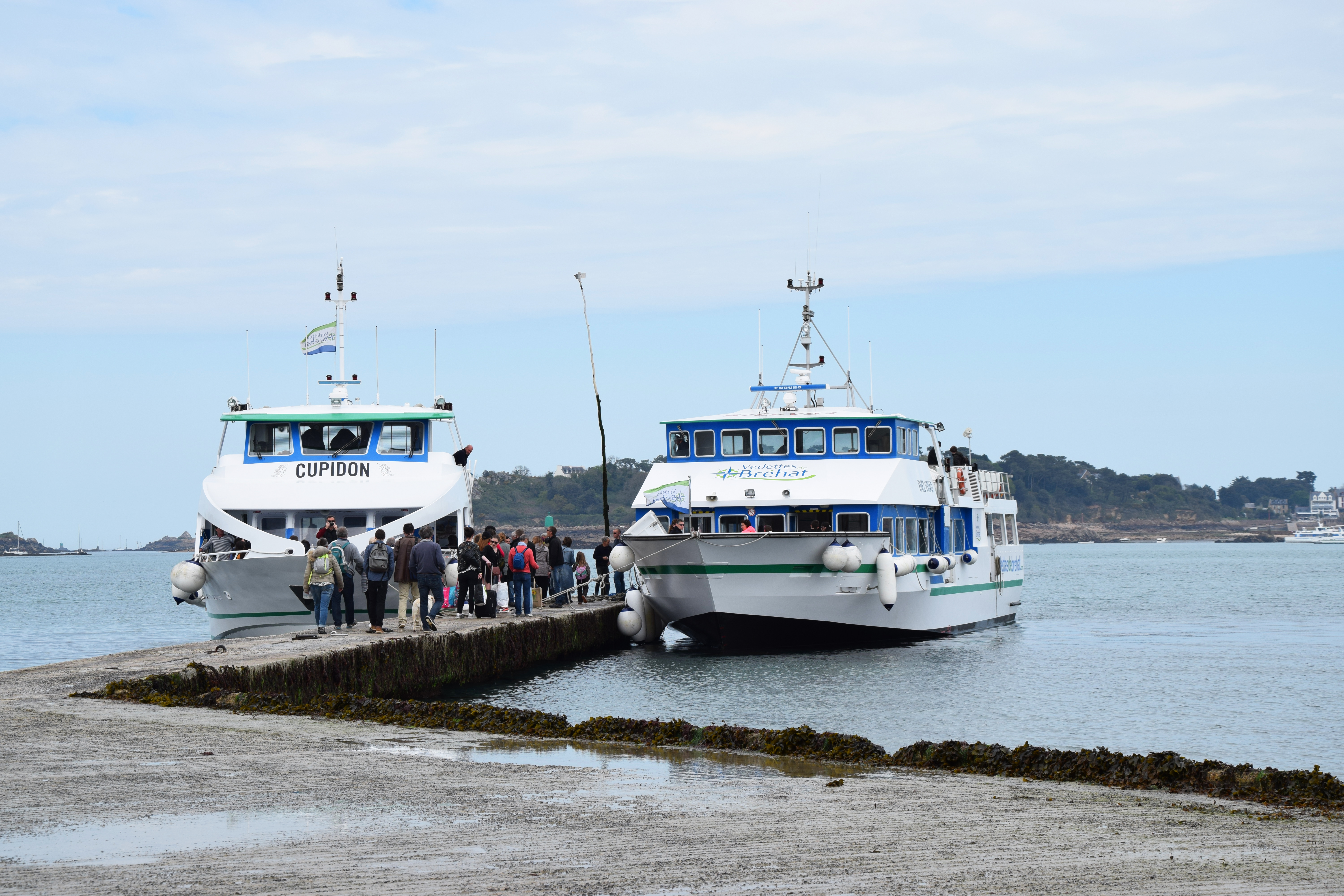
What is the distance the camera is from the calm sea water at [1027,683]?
59.7 feet

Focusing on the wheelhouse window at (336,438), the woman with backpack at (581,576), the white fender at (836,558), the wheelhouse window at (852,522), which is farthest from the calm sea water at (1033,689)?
the wheelhouse window at (336,438)

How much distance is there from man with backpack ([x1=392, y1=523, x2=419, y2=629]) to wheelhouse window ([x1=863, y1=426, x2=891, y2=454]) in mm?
9838

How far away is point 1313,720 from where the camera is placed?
65.3 ft

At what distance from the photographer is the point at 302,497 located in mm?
24828

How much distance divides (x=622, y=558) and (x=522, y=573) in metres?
2.48

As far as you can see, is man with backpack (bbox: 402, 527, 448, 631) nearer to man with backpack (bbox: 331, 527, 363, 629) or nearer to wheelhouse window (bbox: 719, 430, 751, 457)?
man with backpack (bbox: 331, 527, 363, 629)

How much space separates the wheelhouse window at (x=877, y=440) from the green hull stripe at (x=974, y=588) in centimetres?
312

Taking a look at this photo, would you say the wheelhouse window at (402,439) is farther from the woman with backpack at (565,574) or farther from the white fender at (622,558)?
the white fender at (622,558)

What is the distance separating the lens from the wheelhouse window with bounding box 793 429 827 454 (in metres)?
28.1

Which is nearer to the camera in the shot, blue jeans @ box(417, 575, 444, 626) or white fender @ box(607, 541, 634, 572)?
blue jeans @ box(417, 575, 444, 626)

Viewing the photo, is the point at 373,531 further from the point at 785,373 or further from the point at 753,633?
the point at 785,373

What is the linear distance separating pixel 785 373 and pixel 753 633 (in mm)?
7288

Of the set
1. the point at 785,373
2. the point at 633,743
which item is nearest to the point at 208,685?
the point at 633,743

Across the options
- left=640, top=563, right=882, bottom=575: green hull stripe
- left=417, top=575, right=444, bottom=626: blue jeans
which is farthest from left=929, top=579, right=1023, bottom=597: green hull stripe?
left=417, top=575, right=444, bottom=626: blue jeans
